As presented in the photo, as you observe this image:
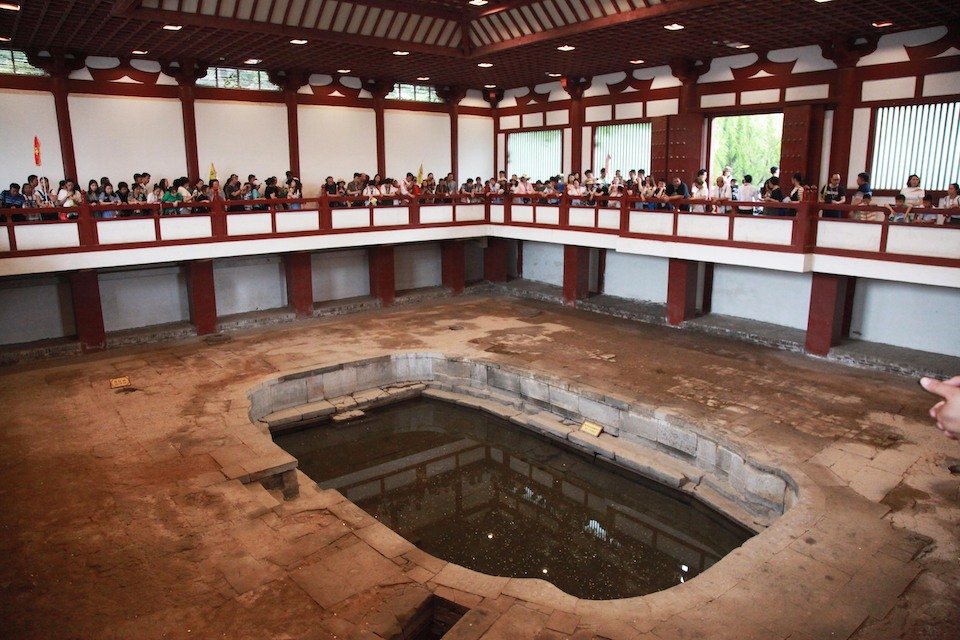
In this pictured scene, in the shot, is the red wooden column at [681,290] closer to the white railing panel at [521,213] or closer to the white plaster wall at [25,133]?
the white railing panel at [521,213]

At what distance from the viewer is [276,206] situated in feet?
51.0

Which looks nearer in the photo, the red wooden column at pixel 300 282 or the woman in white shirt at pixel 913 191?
the woman in white shirt at pixel 913 191

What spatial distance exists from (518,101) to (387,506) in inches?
555

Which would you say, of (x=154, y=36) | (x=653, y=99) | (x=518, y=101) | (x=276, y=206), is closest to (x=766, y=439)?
(x=653, y=99)

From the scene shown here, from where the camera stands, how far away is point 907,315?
500 inches

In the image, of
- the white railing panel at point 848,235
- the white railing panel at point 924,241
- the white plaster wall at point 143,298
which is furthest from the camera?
the white plaster wall at point 143,298

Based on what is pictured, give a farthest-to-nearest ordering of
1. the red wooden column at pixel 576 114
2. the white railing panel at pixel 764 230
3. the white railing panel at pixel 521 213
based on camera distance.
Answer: the white railing panel at pixel 521 213 < the red wooden column at pixel 576 114 < the white railing panel at pixel 764 230

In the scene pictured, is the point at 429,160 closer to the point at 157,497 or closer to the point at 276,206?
the point at 276,206

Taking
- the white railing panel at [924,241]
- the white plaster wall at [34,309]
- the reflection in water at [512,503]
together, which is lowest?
the reflection in water at [512,503]

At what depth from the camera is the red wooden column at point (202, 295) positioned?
15055 millimetres

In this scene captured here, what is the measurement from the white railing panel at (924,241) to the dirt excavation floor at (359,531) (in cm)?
226

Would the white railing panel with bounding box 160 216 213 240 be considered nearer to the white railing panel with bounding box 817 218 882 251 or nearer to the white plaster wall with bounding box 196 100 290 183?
the white plaster wall with bounding box 196 100 290 183

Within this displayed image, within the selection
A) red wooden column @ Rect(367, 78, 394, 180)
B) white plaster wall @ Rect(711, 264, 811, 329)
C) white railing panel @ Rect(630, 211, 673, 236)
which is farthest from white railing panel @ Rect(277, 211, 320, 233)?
white plaster wall @ Rect(711, 264, 811, 329)

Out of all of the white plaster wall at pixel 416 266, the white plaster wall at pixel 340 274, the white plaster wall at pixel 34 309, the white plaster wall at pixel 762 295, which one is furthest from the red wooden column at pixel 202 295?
the white plaster wall at pixel 762 295
